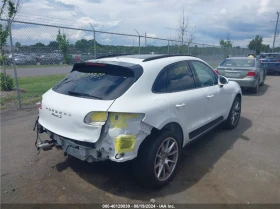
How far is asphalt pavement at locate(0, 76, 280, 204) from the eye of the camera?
9.53ft

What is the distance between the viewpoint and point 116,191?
→ 301 cm

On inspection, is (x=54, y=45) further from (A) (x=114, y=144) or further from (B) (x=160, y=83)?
(A) (x=114, y=144)

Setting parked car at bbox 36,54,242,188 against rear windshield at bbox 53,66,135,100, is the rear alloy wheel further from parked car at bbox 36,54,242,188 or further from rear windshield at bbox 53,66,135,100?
rear windshield at bbox 53,66,135,100

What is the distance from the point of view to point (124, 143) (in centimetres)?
260

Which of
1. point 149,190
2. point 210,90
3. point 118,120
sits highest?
point 210,90

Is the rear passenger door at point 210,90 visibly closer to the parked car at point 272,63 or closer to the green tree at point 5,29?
the green tree at point 5,29

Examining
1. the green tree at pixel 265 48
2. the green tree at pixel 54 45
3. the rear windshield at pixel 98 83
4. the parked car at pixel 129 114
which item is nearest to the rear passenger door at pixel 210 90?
the parked car at pixel 129 114

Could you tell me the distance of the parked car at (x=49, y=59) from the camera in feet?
25.3

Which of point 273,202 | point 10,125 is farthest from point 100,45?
point 273,202

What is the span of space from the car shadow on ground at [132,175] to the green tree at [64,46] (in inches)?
205

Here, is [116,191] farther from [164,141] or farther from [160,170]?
[164,141]

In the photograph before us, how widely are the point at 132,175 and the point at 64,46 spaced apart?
20.2 ft

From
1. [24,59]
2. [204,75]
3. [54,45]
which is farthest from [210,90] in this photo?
[24,59]

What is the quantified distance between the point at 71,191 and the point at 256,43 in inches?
2663
